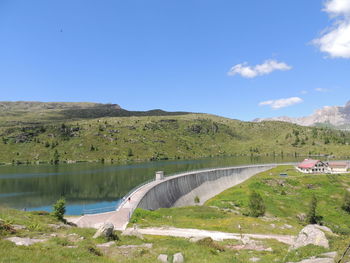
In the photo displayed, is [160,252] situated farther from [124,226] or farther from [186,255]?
[124,226]

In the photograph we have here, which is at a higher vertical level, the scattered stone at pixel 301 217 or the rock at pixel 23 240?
the rock at pixel 23 240

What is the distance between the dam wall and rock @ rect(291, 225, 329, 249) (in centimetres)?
3536

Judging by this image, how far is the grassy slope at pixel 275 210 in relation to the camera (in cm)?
4410

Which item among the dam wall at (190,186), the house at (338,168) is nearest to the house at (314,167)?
the house at (338,168)

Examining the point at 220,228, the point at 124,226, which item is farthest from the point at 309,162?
the point at 124,226

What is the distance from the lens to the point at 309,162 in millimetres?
132250

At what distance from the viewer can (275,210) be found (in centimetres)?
7619

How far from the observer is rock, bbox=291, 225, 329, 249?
20.6m

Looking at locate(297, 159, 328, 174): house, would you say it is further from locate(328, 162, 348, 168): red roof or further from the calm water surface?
the calm water surface

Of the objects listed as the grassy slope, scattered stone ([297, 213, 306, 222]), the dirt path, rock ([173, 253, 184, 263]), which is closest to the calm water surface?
the grassy slope

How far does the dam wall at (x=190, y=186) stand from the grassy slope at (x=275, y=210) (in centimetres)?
564

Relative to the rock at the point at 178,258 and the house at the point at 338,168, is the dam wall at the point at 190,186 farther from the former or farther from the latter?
the rock at the point at 178,258

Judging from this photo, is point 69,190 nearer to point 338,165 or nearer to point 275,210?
point 275,210

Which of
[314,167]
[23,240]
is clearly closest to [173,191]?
[23,240]
